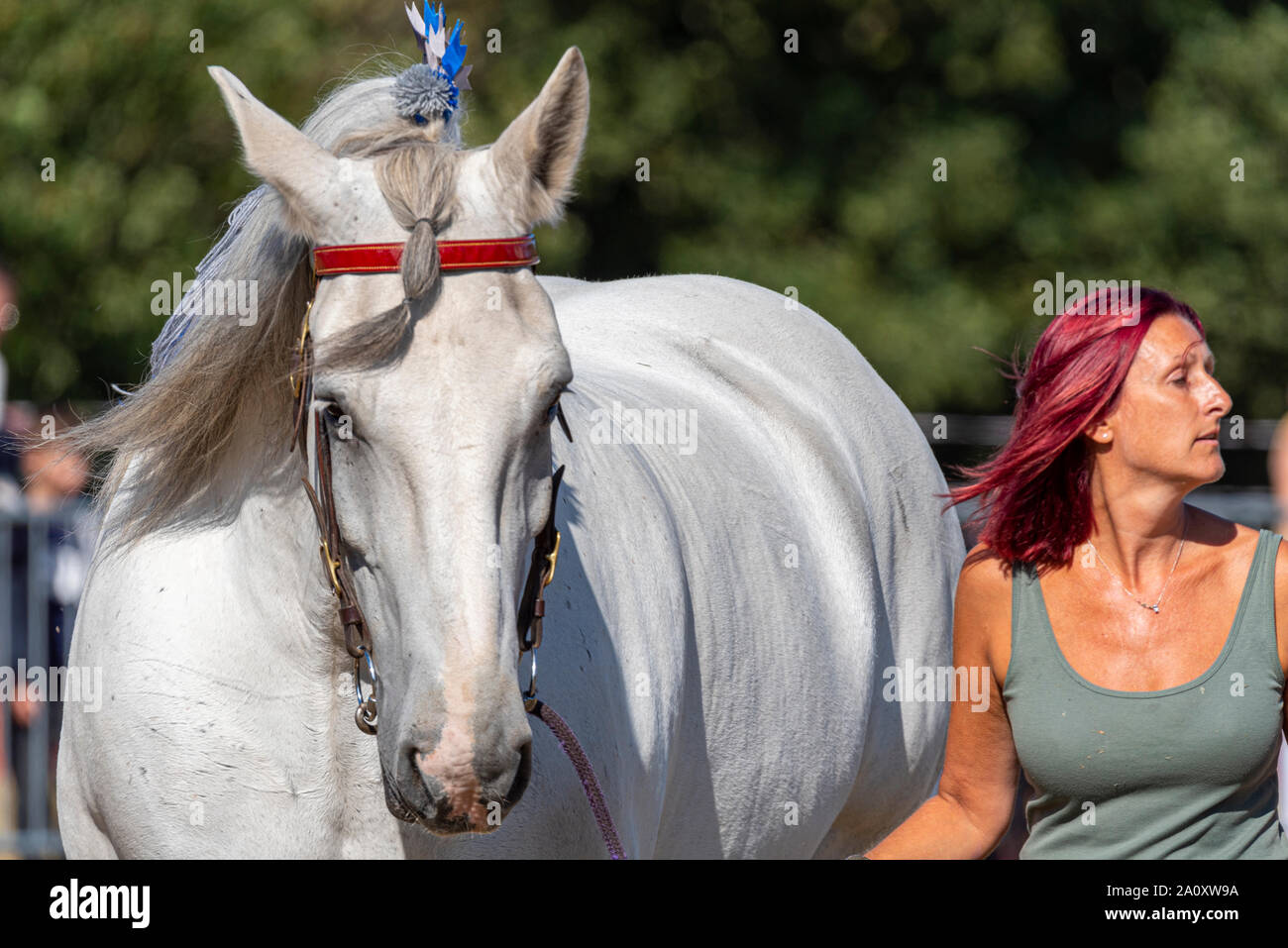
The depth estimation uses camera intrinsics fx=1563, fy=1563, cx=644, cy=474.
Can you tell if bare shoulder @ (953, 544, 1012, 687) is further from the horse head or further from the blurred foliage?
the blurred foliage

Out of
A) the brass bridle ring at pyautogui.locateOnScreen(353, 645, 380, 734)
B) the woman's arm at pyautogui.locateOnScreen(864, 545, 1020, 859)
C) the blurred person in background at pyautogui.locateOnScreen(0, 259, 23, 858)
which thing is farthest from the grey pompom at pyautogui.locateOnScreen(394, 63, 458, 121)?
the blurred person in background at pyautogui.locateOnScreen(0, 259, 23, 858)

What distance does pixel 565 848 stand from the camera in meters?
2.69

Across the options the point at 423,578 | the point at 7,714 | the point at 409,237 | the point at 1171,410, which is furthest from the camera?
the point at 7,714

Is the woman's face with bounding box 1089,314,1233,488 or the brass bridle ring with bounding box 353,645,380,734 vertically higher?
the woman's face with bounding box 1089,314,1233,488

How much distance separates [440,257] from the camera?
2367mm

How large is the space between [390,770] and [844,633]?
1.93m

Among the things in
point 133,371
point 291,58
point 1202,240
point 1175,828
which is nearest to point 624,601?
point 1175,828

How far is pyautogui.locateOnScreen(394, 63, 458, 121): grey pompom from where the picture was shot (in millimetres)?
2623

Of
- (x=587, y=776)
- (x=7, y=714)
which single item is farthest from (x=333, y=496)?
(x=7, y=714)

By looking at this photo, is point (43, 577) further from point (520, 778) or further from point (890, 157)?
point (890, 157)

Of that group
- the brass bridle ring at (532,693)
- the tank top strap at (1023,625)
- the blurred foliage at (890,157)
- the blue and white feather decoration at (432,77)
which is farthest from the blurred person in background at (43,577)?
the tank top strap at (1023,625)

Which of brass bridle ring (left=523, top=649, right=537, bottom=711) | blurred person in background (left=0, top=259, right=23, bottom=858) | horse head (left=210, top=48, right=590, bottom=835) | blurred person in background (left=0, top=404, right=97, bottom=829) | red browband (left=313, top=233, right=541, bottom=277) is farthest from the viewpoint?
blurred person in background (left=0, top=259, right=23, bottom=858)

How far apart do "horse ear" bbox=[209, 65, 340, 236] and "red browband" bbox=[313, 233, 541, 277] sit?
7 cm

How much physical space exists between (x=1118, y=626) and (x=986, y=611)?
9.2 inches
